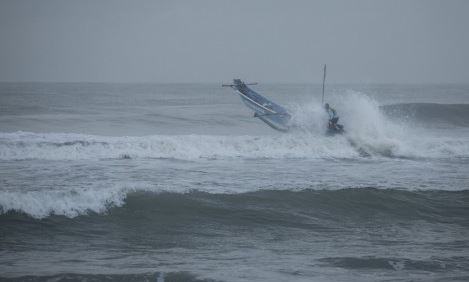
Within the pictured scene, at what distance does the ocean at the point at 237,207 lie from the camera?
8977 millimetres

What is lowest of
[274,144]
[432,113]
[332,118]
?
[274,144]

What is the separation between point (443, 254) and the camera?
9734mm

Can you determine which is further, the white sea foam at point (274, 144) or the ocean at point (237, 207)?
the white sea foam at point (274, 144)

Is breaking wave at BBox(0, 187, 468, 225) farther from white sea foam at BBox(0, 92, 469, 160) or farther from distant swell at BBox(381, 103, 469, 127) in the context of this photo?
distant swell at BBox(381, 103, 469, 127)

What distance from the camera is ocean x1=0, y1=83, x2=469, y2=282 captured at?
898cm

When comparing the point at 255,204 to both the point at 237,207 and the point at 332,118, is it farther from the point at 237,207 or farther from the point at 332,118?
the point at 332,118

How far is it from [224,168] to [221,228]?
6579 millimetres

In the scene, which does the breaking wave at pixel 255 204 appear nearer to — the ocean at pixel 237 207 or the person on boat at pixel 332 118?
the ocean at pixel 237 207

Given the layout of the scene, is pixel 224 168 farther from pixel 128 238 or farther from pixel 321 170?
pixel 128 238

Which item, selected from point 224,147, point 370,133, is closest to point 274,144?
point 224,147

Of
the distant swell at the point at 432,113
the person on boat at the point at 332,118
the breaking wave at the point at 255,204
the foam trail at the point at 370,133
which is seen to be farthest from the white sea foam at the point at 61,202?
the distant swell at the point at 432,113

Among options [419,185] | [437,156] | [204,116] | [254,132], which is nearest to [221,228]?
[419,185]

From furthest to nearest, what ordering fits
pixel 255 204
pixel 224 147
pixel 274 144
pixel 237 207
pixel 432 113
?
pixel 432 113, pixel 274 144, pixel 224 147, pixel 255 204, pixel 237 207

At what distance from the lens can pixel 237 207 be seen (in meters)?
13.0
